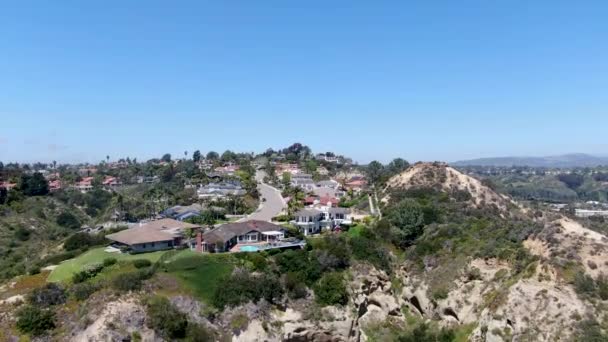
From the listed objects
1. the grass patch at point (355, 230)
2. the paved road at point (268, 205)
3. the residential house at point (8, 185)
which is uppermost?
the residential house at point (8, 185)

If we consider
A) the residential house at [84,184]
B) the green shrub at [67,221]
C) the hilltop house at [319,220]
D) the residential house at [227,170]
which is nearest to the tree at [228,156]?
the residential house at [227,170]

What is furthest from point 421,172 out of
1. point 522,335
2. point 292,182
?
point 522,335

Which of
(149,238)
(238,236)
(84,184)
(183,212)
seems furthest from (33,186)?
(238,236)

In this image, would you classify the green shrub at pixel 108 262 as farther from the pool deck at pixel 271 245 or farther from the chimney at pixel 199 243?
the pool deck at pixel 271 245

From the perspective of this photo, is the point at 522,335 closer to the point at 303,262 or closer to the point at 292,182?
the point at 303,262

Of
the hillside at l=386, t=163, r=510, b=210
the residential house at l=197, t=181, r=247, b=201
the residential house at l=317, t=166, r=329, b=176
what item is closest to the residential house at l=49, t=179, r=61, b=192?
the residential house at l=197, t=181, r=247, b=201

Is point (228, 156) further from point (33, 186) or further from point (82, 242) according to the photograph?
point (82, 242)
